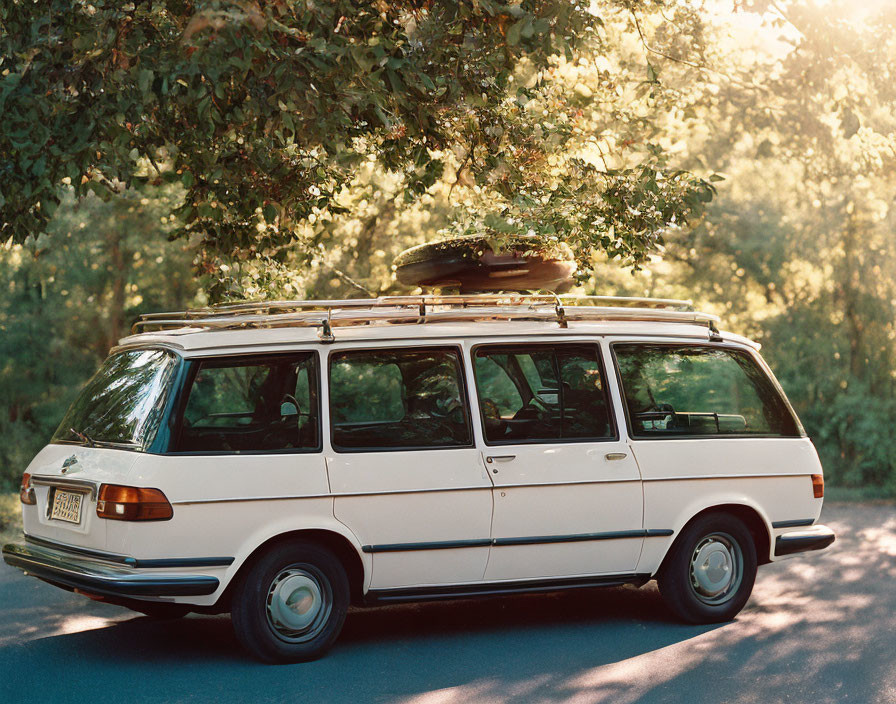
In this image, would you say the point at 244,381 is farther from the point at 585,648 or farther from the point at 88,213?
the point at 88,213

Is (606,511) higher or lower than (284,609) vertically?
higher

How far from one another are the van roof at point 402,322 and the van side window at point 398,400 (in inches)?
5.7

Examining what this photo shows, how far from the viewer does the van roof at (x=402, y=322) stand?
23.2ft

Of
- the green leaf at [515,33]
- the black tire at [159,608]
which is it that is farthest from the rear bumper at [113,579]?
the green leaf at [515,33]

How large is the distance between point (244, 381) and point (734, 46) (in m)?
11.4

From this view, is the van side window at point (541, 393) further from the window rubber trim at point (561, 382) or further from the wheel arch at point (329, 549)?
the wheel arch at point (329, 549)

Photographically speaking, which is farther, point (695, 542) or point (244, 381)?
point (695, 542)

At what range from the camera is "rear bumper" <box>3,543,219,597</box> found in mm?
6359

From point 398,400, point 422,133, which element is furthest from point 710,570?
point 422,133

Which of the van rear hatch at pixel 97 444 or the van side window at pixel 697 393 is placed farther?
the van side window at pixel 697 393

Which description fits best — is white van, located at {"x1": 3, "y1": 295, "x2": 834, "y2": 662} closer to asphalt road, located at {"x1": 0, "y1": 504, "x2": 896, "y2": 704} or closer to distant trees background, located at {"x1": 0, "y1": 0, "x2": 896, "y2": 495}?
asphalt road, located at {"x1": 0, "y1": 504, "x2": 896, "y2": 704}

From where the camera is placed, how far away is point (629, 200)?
9492 millimetres

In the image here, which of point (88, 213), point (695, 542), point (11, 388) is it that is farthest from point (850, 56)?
point (11, 388)

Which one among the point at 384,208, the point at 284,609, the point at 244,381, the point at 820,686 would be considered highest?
the point at 384,208
